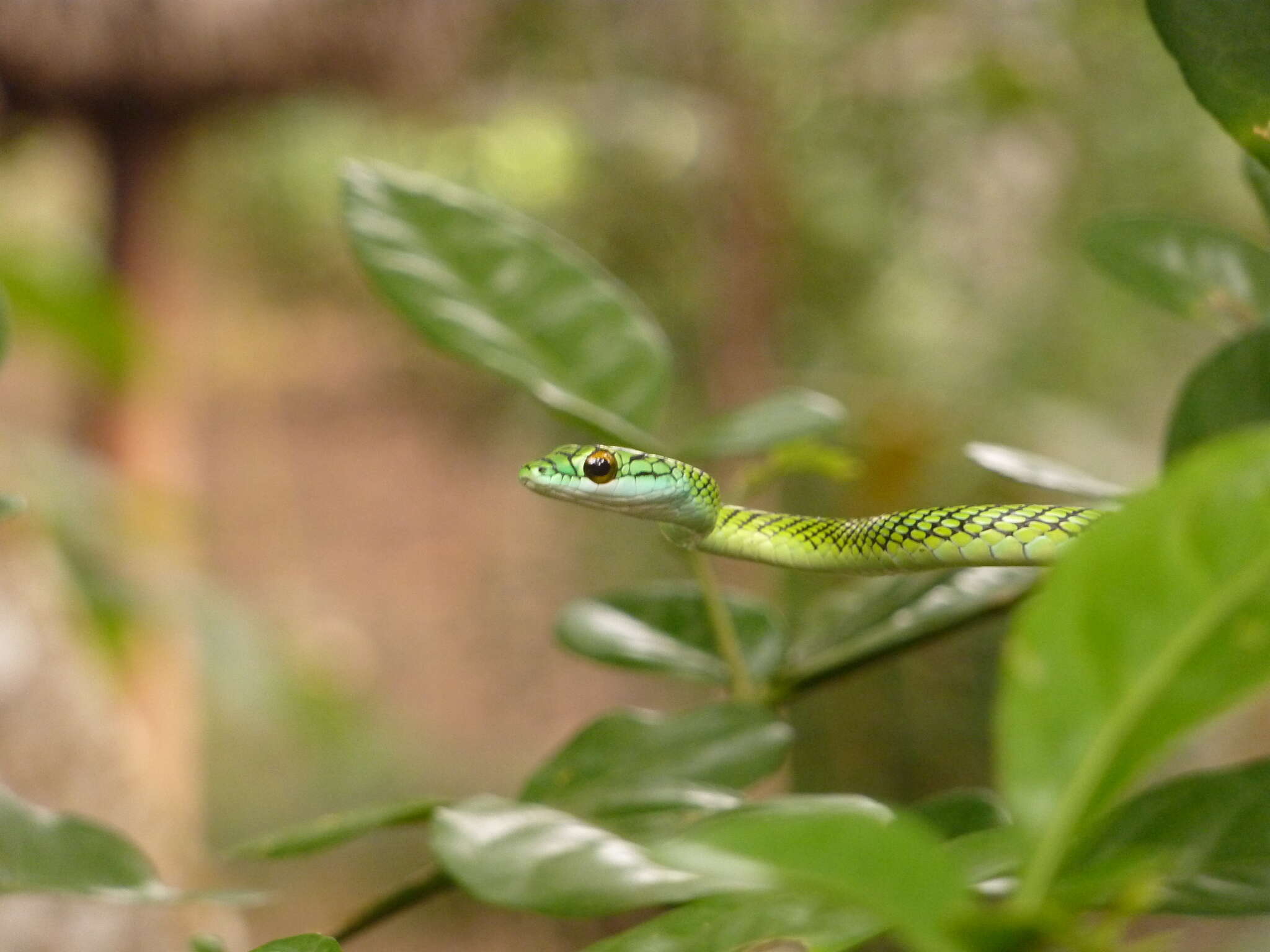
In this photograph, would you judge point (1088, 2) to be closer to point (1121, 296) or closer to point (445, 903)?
point (1121, 296)

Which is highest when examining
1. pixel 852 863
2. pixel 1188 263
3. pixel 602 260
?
pixel 602 260

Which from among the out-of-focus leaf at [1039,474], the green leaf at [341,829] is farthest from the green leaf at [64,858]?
the out-of-focus leaf at [1039,474]

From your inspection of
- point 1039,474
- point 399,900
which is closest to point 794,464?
point 1039,474

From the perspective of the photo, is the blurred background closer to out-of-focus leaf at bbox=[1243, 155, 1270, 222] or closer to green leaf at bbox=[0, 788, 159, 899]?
green leaf at bbox=[0, 788, 159, 899]

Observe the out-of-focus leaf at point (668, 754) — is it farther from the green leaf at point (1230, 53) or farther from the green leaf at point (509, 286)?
the green leaf at point (1230, 53)

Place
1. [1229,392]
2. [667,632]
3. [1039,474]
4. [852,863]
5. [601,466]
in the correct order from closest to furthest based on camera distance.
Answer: [852,863]
[1229,392]
[1039,474]
[667,632]
[601,466]

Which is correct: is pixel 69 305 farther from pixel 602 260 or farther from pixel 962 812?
pixel 602 260

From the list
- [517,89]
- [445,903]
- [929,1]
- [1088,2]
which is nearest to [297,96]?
[517,89]
